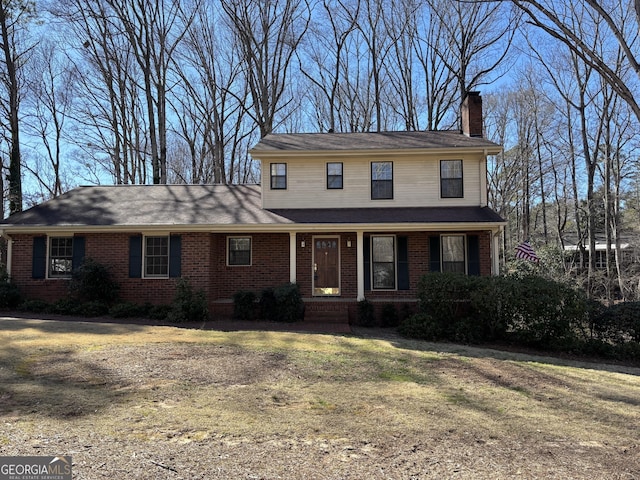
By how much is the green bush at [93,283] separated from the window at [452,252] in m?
10.2

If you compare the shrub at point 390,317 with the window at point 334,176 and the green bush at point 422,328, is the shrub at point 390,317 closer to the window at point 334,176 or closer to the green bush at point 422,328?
the green bush at point 422,328

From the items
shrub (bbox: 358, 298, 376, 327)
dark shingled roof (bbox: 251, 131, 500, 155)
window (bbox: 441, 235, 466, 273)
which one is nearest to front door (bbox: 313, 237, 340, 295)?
shrub (bbox: 358, 298, 376, 327)

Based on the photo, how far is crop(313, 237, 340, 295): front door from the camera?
1398cm

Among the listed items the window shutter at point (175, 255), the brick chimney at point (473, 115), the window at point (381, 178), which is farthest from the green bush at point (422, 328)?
the brick chimney at point (473, 115)

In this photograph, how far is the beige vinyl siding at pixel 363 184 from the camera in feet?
46.0

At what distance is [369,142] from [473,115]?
13.1 feet

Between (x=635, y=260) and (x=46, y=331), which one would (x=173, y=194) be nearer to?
(x=46, y=331)

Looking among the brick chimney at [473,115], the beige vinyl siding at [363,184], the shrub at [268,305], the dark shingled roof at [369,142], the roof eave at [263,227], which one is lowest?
the shrub at [268,305]

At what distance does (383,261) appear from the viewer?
13781 millimetres

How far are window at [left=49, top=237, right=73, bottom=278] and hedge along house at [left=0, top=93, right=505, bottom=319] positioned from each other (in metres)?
0.03

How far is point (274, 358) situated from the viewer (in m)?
7.45

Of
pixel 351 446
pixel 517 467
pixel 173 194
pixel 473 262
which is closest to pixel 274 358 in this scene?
pixel 351 446

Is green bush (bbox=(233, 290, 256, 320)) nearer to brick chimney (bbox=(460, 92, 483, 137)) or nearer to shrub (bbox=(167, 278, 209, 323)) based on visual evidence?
shrub (bbox=(167, 278, 209, 323))

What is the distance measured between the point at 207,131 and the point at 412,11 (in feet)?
47.5
